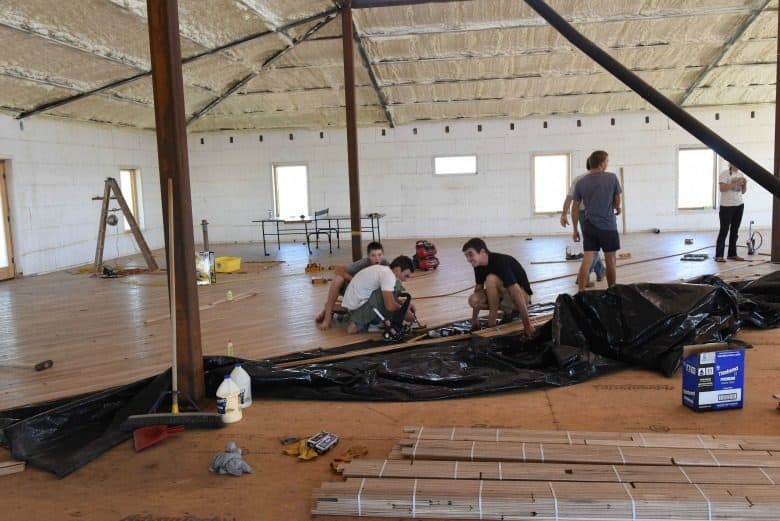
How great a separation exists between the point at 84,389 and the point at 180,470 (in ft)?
4.75

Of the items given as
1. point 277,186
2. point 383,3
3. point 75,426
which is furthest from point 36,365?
point 277,186

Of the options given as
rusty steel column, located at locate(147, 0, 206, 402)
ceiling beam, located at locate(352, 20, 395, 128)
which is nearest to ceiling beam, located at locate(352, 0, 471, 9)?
ceiling beam, located at locate(352, 20, 395, 128)

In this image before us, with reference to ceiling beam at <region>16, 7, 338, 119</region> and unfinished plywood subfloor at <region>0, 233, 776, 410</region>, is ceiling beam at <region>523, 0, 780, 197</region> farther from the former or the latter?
ceiling beam at <region>16, 7, 338, 119</region>

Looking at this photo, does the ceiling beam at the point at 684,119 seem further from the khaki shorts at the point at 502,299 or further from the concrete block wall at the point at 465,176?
the concrete block wall at the point at 465,176

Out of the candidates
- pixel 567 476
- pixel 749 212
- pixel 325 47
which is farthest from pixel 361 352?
pixel 749 212

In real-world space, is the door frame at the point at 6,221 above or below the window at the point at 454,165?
below

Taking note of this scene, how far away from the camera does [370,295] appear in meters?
5.25

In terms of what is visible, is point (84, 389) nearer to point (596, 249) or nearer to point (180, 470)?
point (180, 470)

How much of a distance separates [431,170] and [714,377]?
11.1 m

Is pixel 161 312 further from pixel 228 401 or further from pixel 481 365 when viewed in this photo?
pixel 481 365

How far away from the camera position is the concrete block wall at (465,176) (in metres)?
13.3

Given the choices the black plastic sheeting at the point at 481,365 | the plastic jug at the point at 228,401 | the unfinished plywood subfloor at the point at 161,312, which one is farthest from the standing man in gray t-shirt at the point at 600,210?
the plastic jug at the point at 228,401

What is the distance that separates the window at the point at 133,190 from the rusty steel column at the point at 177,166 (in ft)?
33.9

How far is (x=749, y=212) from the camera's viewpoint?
13.3 m
